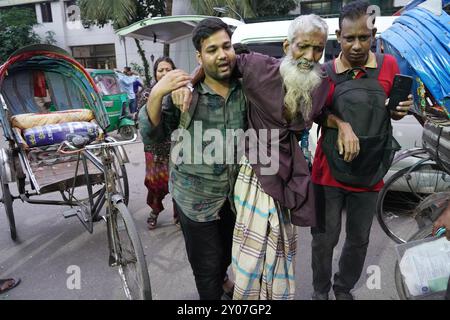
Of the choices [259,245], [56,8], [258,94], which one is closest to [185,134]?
[258,94]

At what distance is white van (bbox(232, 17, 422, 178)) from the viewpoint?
10.8ft

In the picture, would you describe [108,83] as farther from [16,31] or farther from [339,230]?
[16,31]

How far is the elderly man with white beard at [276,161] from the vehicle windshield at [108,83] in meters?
7.45

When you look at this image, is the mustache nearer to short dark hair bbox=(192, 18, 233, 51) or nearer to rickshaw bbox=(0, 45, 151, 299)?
short dark hair bbox=(192, 18, 233, 51)

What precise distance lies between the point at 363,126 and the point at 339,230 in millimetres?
622

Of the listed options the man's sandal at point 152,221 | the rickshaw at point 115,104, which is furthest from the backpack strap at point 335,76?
the rickshaw at point 115,104

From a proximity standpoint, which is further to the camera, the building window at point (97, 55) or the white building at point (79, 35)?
the building window at point (97, 55)

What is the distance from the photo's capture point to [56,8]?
1809 centimetres

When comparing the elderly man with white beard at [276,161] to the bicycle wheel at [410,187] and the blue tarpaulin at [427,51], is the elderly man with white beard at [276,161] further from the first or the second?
the bicycle wheel at [410,187]

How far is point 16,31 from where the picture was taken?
16812 millimetres

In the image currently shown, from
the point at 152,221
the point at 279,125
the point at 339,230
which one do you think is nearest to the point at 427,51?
the point at 279,125

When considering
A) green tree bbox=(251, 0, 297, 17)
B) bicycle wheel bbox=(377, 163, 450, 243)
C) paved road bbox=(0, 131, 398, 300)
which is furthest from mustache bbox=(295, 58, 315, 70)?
green tree bbox=(251, 0, 297, 17)

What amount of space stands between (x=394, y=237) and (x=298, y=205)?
69.2 inches

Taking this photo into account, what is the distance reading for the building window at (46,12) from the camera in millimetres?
18438
